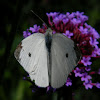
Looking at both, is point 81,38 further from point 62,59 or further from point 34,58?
point 34,58

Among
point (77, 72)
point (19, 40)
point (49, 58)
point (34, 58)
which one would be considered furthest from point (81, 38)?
point (19, 40)

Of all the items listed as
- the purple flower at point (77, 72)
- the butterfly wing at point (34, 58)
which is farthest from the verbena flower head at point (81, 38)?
the butterfly wing at point (34, 58)

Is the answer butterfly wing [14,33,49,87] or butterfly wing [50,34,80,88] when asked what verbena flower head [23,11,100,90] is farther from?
butterfly wing [14,33,49,87]

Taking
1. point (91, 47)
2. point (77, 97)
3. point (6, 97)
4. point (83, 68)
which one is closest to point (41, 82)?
point (83, 68)

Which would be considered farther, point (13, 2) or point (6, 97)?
point (13, 2)

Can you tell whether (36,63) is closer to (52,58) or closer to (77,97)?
(52,58)

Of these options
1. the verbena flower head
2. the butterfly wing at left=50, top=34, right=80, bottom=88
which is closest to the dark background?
the verbena flower head
